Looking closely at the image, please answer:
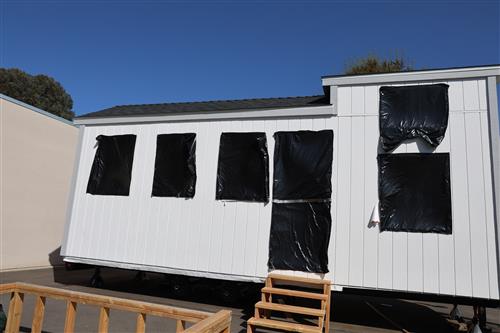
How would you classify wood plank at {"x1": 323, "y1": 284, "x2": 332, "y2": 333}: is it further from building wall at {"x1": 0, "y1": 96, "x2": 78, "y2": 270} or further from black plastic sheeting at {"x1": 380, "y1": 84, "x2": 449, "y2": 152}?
building wall at {"x1": 0, "y1": 96, "x2": 78, "y2": 270}

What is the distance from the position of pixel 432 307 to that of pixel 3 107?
12.1 metres

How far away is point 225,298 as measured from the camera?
283 inches

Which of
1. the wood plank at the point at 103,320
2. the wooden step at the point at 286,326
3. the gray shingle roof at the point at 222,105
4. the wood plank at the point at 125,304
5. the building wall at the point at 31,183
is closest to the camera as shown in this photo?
the wood plank at the point at 125,304

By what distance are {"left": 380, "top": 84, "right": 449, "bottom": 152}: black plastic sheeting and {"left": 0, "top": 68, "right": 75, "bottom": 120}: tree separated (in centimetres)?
2556

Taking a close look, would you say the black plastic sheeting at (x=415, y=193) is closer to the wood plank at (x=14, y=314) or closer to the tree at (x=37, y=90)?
the wood plank at (x=14, y=314)

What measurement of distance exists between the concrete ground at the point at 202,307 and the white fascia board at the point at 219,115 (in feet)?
10.8

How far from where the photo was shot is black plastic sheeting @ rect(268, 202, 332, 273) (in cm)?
602

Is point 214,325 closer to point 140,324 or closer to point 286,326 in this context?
point 140,324

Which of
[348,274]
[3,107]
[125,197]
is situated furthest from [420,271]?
[3,107]

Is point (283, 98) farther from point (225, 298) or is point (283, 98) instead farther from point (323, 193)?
point (225, 298)

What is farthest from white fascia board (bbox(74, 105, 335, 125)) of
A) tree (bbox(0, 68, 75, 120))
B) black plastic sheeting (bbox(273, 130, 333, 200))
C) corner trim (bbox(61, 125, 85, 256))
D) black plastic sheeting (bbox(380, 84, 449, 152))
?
tree (bbox(0, 68, 75, 120))

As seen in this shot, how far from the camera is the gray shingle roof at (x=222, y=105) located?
6.92 m

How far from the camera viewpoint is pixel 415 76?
6.12m

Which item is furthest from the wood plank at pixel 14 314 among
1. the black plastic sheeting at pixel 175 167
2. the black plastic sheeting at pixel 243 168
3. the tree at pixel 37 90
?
the tree at pixel 37 90
